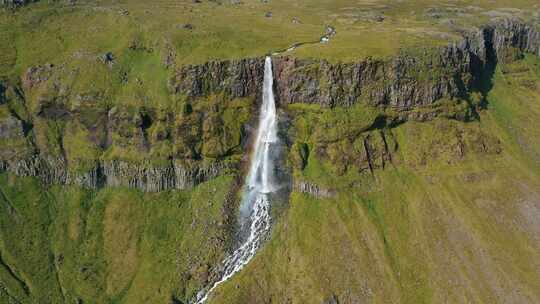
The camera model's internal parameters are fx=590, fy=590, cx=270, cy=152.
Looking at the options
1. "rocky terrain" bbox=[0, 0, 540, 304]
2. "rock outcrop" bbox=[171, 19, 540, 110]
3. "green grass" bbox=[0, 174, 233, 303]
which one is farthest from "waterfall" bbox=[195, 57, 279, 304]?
"green grass" bbox=[0, 174, 233, 303]

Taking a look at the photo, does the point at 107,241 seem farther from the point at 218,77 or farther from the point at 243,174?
the point at 218,77

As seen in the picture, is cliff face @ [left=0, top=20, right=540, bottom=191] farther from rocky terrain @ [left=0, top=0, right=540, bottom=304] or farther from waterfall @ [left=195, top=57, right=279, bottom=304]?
waterfall @ [left=195, top=57, right=279, bottom=304]

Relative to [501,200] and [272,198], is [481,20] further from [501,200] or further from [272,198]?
[272,198]

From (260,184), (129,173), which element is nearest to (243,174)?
(260,184)

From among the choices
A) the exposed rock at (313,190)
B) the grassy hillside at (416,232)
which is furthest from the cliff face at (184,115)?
the grassy hillside at (416,232)

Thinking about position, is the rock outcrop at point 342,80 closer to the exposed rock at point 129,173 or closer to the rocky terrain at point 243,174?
the rocky terrain at point 243,174

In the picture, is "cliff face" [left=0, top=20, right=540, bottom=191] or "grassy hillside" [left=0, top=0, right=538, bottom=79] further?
"grassy hillside" [left=0, top=0, right=538, bottom=79]

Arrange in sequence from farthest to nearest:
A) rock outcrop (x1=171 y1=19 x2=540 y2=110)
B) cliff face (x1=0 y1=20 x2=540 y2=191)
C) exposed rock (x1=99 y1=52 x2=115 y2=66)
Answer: exposed rock (x1=99 y1=52 x2=115 y2=66) → cliff face (x1=0 y1=20 x2=540 y2=191) → rock outcrop (x1=171 y1=19 x2=540 y2=110)
